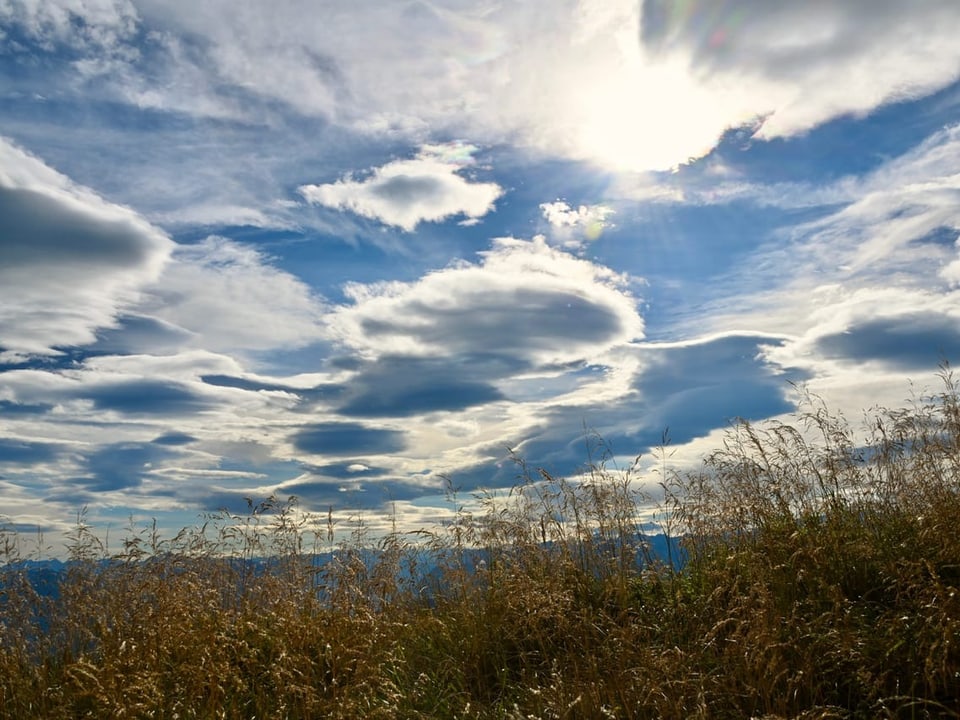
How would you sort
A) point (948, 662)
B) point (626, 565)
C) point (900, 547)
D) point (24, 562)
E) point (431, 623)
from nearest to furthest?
1. point (948, 662)
2. point (900, 547)
3. point (431, 623)
4. point (626, 565)
5. point (24, 562)

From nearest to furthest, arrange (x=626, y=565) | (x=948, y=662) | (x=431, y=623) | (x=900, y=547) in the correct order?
(x=948, y=662), (x=900, y=547), (x=431, y=623), (x=626, y=565)

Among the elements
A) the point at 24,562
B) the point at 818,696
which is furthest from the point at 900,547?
the point at 24,562

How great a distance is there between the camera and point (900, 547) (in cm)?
606

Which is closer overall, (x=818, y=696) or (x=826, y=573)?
(x=818, y=696)

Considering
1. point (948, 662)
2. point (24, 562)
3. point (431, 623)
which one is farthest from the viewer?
point (24, 562)

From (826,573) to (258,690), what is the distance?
4819mm

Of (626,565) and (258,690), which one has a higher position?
(626,565)

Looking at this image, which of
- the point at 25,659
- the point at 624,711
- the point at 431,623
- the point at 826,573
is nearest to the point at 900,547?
the point at 826,573

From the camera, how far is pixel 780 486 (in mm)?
7508

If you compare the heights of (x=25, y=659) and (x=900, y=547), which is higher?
(x=900, y=547)

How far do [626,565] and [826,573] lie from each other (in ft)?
6.37

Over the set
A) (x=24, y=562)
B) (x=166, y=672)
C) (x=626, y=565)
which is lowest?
(x=166, y=672)

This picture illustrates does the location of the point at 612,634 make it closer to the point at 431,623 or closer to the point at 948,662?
the point at 431,623

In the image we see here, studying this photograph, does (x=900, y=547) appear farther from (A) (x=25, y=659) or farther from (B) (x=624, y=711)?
(A) (x=25, y=659)
